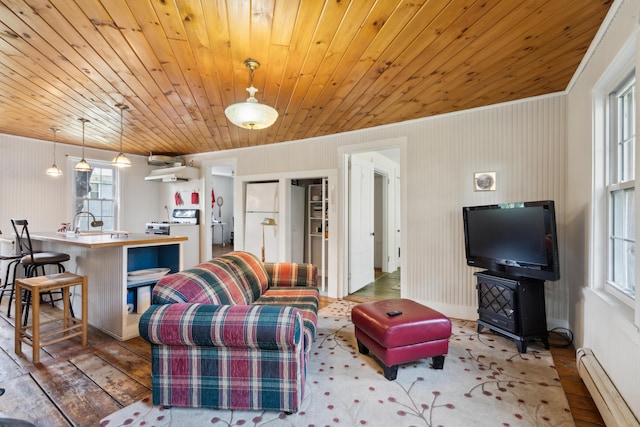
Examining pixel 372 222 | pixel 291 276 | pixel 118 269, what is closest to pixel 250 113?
pixel 291 276

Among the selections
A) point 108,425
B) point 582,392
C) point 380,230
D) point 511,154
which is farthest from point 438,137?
point 108,425

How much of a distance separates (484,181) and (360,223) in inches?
78.1

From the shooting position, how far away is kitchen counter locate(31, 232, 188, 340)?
9.52 feet

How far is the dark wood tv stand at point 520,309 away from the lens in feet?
8.97

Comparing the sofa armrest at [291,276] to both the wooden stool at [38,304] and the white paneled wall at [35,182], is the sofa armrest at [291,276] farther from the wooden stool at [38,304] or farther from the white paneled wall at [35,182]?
the white paneled wall at [35,182]

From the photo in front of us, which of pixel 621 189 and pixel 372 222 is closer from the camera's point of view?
pixel 621 189

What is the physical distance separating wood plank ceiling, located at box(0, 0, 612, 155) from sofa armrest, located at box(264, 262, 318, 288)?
70.7 inches

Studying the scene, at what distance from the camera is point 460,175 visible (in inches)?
142

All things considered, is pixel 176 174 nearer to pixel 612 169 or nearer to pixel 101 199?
pixel 101 199

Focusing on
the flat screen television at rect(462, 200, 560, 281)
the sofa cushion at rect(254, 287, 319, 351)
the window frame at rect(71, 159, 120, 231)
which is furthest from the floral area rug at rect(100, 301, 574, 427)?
the window frame at rect(71, 159, 120, 231)

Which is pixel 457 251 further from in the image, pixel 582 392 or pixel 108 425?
pixel 108 425

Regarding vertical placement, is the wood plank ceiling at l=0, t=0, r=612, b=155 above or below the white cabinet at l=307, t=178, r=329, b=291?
above

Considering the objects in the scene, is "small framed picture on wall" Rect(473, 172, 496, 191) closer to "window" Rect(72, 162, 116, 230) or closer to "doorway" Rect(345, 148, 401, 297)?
"doorway" Rect(345, 148, 401, 297)

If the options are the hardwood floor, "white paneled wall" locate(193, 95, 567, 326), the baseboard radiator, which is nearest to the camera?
the baseboard radiator
